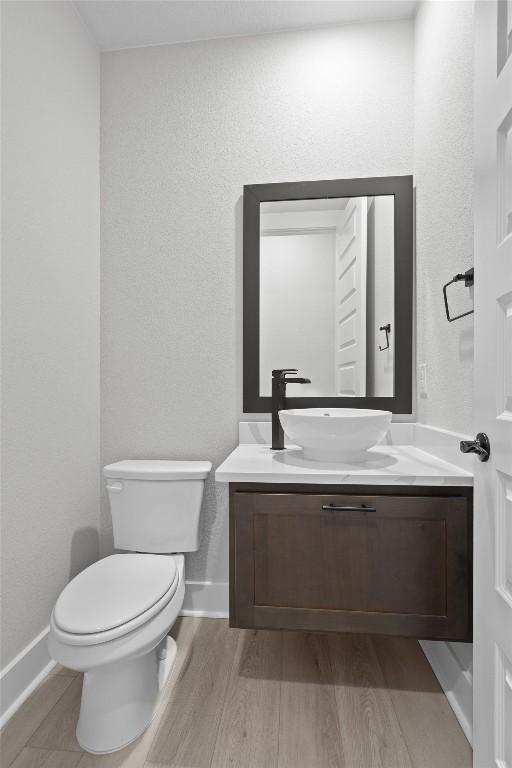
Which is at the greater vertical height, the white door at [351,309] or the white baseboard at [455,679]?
the white door at [351,309]

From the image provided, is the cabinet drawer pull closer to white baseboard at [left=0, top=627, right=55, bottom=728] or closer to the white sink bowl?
the white sink bowl

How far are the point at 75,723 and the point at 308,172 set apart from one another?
7.31 feet

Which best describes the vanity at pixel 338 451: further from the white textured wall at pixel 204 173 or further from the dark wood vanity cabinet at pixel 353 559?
the white textured wall at pixel 204 173

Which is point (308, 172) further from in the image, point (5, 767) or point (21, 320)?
point (5, 767)

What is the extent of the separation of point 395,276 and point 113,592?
1.62 meters

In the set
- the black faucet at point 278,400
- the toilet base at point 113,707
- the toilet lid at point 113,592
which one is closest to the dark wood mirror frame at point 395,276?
the black faucet at point 278,400

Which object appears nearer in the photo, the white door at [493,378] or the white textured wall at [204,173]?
the white door at [493,378]

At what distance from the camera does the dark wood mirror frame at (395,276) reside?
1812mm

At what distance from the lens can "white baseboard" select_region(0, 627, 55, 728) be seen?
4.42 ft

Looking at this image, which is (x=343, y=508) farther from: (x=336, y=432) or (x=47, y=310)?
(x=47, y=310)

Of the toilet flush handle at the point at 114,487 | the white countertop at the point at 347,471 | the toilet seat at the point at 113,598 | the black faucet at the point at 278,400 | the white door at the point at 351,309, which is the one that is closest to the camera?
the toilet seat at the point at 113,598

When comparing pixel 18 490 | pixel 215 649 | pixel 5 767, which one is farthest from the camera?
pixel 215 649

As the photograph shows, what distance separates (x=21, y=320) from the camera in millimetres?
1458

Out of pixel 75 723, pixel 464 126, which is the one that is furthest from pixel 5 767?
pixel 464 126
